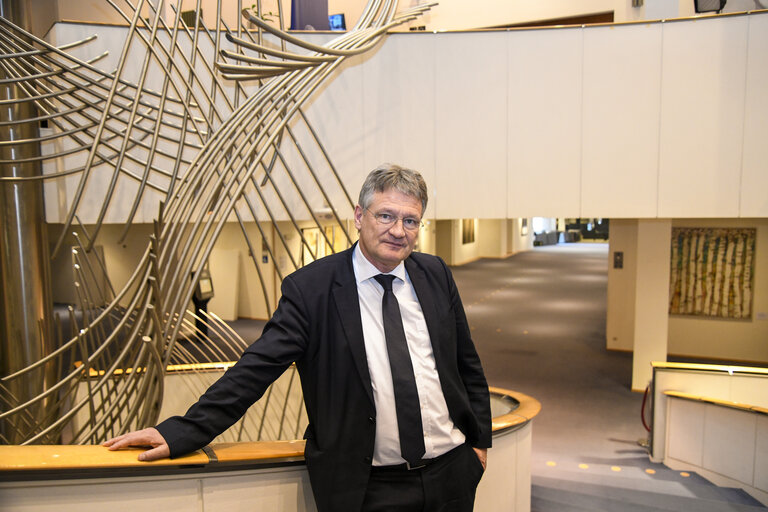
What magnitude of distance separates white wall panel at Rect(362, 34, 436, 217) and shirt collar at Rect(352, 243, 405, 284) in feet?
9.70

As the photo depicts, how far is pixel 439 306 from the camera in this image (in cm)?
151

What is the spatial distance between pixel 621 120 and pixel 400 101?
5.49ft

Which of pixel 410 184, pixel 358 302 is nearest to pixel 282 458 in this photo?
pixel 358 302

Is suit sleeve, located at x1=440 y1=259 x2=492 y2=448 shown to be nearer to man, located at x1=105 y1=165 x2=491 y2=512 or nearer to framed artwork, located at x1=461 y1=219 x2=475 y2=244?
man, located at x1=105 y1=165 x2=491 y2=512

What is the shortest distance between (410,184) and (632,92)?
3631mm

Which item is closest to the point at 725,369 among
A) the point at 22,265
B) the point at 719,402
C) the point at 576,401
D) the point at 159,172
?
the point at 719,402

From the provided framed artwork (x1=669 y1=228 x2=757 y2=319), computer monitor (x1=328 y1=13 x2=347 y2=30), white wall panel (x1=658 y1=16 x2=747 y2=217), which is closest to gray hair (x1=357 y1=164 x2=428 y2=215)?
white wall panel (x1=658 y1=16 x2=747 y2=217)

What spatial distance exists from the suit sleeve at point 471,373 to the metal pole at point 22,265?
214 cm

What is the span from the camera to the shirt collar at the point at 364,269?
56.7 inches

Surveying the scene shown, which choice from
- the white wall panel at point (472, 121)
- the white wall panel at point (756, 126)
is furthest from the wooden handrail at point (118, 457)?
the white wall panel at point (756, 126)

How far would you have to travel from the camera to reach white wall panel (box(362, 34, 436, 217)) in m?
4.37

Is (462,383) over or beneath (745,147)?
beneath

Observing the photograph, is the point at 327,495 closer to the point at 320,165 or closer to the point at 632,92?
the point at 320,165

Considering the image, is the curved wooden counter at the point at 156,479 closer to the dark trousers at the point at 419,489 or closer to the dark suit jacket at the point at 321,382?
the dark suit jacket at the point at 321,382
